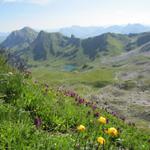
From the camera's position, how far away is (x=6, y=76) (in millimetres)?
11422

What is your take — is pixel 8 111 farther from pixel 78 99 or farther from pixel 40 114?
pixel 78 99

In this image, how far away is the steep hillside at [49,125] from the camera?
25.3 ft

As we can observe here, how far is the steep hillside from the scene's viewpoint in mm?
7715

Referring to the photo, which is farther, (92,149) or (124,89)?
(124,89)

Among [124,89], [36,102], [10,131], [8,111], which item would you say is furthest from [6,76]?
[124,89]

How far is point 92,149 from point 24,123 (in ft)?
5.69

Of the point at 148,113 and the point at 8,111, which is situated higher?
the point at 8,111

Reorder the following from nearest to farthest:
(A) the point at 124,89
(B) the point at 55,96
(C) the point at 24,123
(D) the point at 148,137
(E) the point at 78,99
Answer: (C) the point at 24,123, (D) the point at 148,137, (B) the point at 55,96, (E) the point at 78,99, (A) the point at 124,89

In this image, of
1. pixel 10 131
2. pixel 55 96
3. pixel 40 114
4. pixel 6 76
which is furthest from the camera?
pixel 55 96

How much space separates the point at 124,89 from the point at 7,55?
112m

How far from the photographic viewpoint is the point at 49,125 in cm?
1047

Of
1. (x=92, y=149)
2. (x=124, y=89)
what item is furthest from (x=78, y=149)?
(x=124, y=89)

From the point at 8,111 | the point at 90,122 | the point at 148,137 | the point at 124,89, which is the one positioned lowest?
the point at 124,89

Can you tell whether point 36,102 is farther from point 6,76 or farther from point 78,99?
point 78,99
